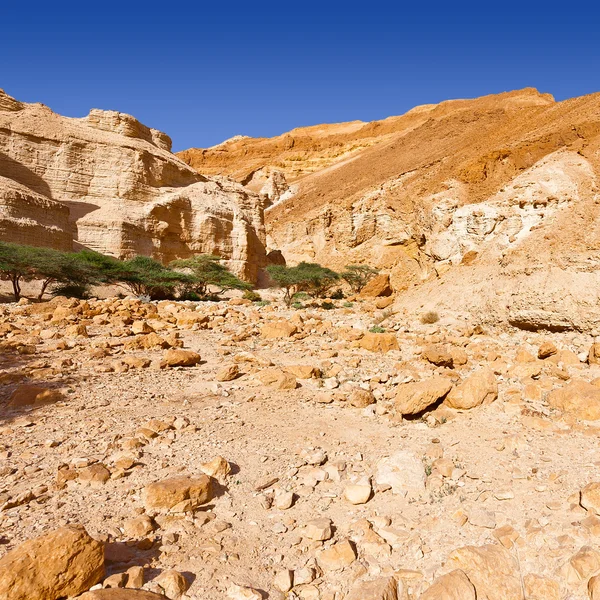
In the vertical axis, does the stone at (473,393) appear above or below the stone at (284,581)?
above

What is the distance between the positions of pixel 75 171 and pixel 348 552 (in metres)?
22.4

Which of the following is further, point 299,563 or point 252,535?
point 252,535

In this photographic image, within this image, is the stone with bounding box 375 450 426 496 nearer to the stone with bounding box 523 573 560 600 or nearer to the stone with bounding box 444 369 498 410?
the stone with bounding box 523 573 560 600

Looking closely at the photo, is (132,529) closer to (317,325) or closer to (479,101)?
(317,325)

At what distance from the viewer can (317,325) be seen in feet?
30.7

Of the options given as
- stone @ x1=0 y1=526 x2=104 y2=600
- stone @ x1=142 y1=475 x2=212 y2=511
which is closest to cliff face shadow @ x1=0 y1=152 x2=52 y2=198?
stone @ x1=142 y1=475 x2=212 y2=511

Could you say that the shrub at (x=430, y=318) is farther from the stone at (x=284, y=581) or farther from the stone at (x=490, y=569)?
the stone at (x=284, y=581)

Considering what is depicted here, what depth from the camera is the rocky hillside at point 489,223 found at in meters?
7.08

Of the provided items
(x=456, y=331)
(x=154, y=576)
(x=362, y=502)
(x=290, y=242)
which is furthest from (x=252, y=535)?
(x=290, y=242)

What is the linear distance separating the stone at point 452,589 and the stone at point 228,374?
376 cm

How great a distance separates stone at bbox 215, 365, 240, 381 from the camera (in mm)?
5286

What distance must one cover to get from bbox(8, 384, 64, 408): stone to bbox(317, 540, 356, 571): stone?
11.5 feet

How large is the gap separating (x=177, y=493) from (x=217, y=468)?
0.45 m

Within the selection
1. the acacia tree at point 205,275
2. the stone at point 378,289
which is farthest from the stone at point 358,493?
the acacia tree at point 205,275
